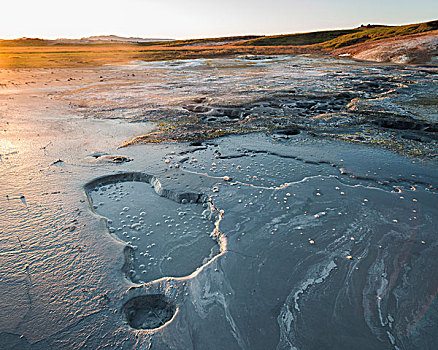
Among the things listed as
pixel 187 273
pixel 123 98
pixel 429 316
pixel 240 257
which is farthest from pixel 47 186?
pixel 123 98

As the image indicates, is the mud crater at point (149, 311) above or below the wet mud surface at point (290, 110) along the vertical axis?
above

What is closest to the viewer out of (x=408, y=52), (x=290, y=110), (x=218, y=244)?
(x=218, y=244)

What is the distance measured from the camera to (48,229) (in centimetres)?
318

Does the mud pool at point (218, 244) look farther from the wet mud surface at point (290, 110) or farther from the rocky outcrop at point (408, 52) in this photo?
the rocky outcrop at point (408, 52)

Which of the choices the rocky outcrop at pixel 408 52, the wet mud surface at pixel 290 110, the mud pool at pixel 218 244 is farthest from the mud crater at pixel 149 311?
the rocky outcrop at pixel 408 52

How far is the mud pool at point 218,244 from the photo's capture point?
83.0 inches

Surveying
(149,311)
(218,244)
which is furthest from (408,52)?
(149,311)

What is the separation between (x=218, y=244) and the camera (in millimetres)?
3070

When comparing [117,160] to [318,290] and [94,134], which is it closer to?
[94,134]

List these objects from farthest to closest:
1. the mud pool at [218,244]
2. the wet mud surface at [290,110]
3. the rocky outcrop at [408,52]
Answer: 1. the rocky outcrop at [408,52]
2. the wet mud surface at [290,110]
3. the mud pool at [218,244]

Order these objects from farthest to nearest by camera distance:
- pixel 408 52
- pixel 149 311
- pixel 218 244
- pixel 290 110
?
pixel 408 52 < pixel 290 110 < pixel 218 244 < pixel 149 311

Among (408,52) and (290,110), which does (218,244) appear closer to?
(290,110)

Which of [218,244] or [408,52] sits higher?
[218,244]

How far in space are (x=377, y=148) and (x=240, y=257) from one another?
4.29 metres
